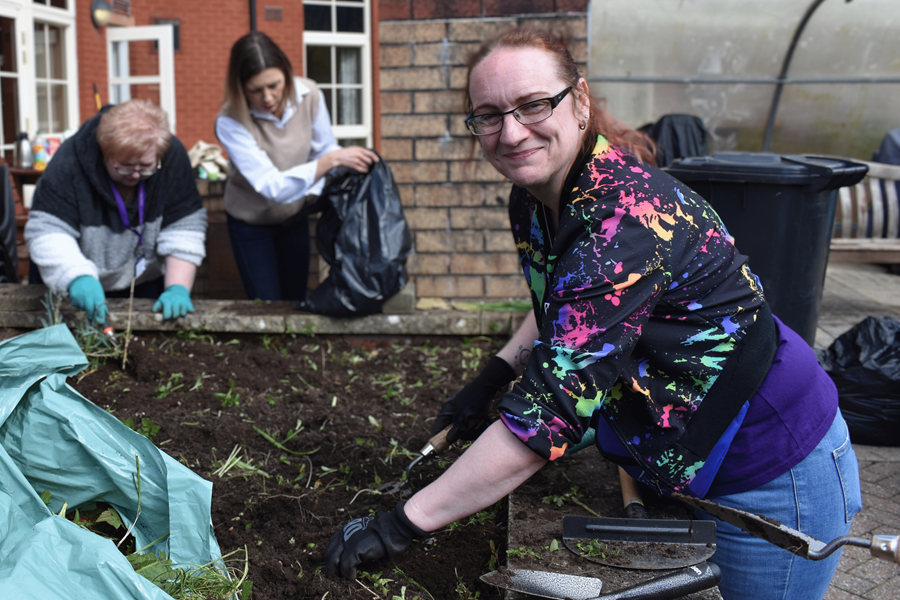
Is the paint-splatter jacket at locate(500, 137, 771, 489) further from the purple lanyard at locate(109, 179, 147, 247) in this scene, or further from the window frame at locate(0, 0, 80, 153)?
the window frame at locate(0, 0, 80, 153)

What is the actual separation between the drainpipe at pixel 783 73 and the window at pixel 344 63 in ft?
15.0

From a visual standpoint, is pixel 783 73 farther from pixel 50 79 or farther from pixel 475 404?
pixel 50 79

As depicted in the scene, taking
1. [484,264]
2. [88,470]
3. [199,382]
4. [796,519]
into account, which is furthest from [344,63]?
[796,519]

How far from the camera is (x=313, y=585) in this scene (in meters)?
1.87

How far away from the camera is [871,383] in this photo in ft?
11.4

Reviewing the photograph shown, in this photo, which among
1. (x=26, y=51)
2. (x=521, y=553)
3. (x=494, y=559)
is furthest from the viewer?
(x=26, y=51)

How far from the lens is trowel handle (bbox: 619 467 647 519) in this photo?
2.00 meters

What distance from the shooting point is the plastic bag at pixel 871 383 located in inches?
136

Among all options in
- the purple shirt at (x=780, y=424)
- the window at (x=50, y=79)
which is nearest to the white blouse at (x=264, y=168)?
the purple shirt at (x=780, y=424)

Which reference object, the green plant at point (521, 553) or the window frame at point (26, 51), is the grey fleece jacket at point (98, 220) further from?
the window frame at point (26, 51)

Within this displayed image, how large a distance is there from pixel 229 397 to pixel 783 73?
7676 mm

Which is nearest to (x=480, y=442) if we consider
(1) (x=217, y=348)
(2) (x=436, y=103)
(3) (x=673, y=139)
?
(1) (x=217, y=348)

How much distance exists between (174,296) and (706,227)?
2919 mm

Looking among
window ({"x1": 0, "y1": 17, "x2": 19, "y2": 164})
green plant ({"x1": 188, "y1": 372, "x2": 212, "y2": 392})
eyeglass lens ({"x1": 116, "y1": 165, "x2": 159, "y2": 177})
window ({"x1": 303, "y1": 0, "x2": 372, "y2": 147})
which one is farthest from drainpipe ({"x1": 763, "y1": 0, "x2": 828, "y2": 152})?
window ({"x1": 0, "y1": 17, "x2": 19, "y2": 164})
